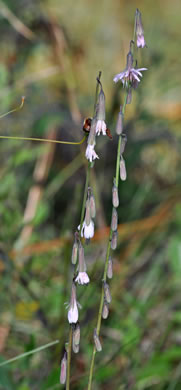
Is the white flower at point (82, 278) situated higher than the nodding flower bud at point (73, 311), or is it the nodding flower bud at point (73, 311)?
the white flower at point (82, 278)

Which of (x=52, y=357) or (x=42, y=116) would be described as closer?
(x=52, y=357)

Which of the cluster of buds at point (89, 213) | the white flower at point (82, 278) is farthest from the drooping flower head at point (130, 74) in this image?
the white flower at point (82, 278)

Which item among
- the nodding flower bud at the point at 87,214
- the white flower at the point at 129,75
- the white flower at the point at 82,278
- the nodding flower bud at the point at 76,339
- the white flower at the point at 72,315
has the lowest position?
the nodding flower bud at the point at 76,339

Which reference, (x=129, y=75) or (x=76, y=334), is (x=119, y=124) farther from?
(x=76, y=334)

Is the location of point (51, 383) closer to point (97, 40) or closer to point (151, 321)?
point (151, 321)

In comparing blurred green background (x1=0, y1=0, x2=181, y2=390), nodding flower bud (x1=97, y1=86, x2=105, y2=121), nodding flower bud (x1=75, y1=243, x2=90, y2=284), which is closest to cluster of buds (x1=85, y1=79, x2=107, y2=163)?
nodding flower bud (x1=97, y1=86, x2=105, y2=121)

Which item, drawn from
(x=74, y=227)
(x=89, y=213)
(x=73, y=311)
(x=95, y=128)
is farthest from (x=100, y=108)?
(x=74, y=227)

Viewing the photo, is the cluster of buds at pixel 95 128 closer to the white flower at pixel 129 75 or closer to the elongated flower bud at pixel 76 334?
the white flower at pixel 129 75

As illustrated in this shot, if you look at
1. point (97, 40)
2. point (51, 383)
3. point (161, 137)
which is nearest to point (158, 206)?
point (161, 137)
